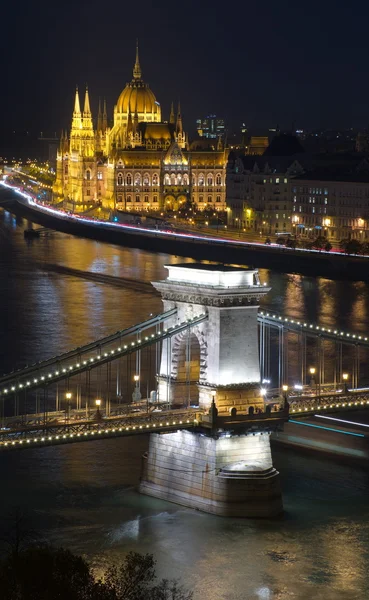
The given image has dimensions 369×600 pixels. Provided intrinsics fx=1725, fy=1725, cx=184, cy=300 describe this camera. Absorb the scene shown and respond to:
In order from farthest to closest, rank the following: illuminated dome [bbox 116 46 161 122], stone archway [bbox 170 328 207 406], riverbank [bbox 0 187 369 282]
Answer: illuminated dome [bbox 116 46 161 122]
riverbank [bbox 0 187 369 282]
stone archway [bbox 170 328 207 406]

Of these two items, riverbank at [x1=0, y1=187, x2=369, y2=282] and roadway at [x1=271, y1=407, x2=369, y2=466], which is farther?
riverbank at [x1=0, y1=187, x2=369, y2=282]

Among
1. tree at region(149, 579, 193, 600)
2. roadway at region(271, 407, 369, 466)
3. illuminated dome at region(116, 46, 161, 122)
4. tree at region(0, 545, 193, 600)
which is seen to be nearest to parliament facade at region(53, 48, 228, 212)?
illuminated dome at region(116, 46, 161, 122)

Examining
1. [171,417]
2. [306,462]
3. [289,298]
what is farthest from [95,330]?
[171,417]

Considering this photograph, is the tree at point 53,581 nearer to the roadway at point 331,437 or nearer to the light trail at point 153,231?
the roadway at point 331,437

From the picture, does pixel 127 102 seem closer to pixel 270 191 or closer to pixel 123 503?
pixel 270 191

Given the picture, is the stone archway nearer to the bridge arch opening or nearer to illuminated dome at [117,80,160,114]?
the bridge arch opening

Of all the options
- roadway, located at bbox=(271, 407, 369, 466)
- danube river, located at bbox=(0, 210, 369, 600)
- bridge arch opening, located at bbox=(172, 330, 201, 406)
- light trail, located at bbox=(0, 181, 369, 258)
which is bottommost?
light trail, located at bbox=(0, 181, 369, 258)

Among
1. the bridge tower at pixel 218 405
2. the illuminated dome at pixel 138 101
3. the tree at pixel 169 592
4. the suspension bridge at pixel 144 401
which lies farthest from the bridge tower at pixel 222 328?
the illuminated dome at pixel 138 101
